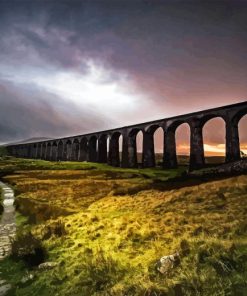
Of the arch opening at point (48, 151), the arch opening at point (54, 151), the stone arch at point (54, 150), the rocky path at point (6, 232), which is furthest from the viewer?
the arch opening at point (48, 151)

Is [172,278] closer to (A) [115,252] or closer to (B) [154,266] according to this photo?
(B) [154,266]

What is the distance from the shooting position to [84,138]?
7344 cm

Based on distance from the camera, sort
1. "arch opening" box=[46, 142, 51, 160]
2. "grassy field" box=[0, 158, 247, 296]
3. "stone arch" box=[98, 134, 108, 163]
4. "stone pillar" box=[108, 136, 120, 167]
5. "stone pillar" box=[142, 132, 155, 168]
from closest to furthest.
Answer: "grassy field" box=[0, 158, 247, 296] → "stone pillar" box=[142, 132, 155, 168] → "stone pillar" box=[108, 136, 120, 167] → "stone arch" box=[98, 134, 108, 163] → "arch opening" box=[46, 142, 51, 160]

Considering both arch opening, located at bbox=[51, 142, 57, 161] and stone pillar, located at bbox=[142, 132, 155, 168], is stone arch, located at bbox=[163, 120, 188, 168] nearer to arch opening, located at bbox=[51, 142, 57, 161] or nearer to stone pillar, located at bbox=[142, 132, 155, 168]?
stone pillar, located at bbox=[142, 132, 155, 168]

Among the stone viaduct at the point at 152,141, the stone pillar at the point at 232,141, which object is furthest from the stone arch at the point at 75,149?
the stone pillar at the point at 232,141

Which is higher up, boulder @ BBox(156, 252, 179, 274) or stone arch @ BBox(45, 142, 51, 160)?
stone arch @ BBox(45, 142, 51, 160)

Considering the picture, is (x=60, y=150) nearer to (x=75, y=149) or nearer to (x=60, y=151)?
(x=60, y=151)

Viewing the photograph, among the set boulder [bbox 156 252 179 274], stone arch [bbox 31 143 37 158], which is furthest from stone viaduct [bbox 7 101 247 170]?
stone arch [bbox 31 143 37 158]

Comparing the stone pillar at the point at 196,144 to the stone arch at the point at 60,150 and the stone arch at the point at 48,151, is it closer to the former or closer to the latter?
the stone arch at the point at 60,150

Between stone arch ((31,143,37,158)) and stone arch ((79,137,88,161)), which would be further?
stone arch ((31,143,37,158))

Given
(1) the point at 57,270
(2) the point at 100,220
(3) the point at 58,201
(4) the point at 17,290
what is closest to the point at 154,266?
(1) the point at 57,270

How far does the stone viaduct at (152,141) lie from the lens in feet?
113

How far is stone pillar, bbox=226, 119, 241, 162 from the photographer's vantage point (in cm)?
3394

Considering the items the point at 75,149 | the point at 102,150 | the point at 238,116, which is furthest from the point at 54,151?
the point at 238,116
